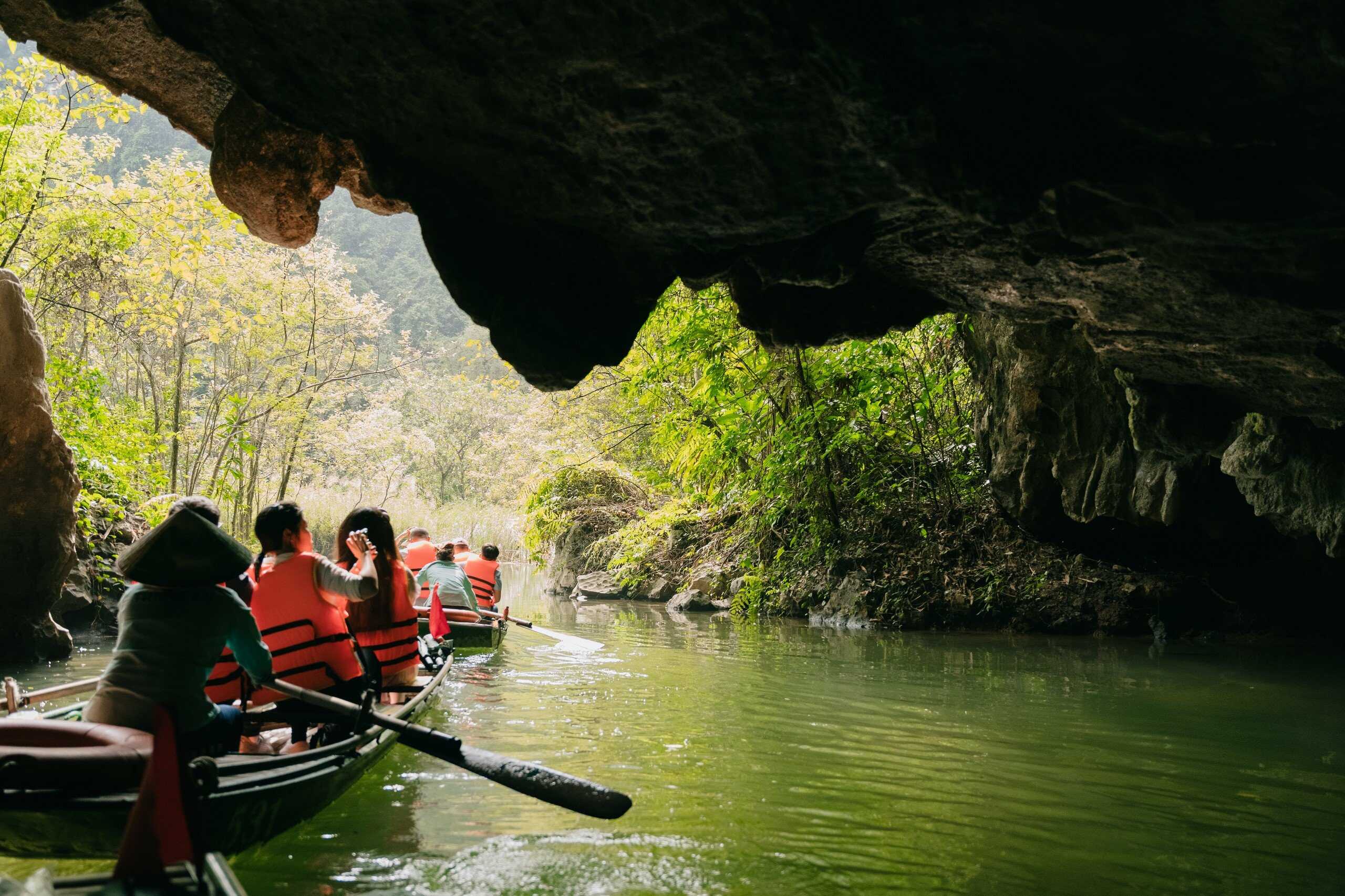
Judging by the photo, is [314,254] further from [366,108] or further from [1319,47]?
[1319,47]

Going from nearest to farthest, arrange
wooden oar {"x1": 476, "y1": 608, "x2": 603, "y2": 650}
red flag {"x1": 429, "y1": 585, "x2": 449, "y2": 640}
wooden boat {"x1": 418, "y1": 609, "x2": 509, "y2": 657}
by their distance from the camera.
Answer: red flag {"x1": 429, "y1": 585, "x2": 449, "y2": 640} < wooden boat {"x1": 418, "y1": 609, "x2": 509, "y2": 657} < wooden oar {"x1": 476, "y1": 608, "x2": 603, "y2": 650}

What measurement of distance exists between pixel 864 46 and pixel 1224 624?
12.0 m

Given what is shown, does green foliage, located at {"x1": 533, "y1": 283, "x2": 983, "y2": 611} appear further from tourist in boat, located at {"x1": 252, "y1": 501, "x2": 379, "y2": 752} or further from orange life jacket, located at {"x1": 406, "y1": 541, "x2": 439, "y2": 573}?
tourist in boat, located at {"x1": 252, "y1": 501, "x2": 379, "y2": 752}

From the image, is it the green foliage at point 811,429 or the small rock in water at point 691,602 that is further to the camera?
the small rock in water at point 691,602

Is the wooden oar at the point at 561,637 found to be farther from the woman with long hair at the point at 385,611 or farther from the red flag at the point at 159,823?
the red flag at the point at 159,823

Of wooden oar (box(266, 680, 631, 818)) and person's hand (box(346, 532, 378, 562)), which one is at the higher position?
person's hand (box(346, 532, 378, 562))

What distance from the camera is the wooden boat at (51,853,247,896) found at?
8.56 feet

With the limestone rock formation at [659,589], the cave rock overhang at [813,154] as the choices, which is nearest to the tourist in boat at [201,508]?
the cave rock overhang at [813,154]

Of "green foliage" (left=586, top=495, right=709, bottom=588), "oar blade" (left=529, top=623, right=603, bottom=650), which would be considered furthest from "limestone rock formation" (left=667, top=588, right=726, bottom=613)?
"oar blade" (left=529, top=623, right=603, bottom=650)

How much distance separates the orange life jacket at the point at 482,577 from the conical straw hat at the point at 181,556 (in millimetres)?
8572

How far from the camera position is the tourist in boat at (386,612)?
556 cm

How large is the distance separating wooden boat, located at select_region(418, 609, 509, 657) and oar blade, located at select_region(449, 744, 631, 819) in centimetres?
629

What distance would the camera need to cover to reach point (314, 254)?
20594mm

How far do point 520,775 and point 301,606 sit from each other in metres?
1.67
